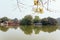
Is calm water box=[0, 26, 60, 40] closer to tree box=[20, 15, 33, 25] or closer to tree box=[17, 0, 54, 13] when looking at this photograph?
tree box=[20, 15, 33, 25]

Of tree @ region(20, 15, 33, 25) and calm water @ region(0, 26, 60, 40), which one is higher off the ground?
tree @ region(20, 15, 33, 25)

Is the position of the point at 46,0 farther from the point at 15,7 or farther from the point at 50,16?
the point at 15,7

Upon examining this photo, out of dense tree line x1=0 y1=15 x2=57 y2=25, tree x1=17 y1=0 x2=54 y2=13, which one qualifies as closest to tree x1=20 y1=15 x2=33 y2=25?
dense tree line x1=0 y1=15 x2=57 y2=25

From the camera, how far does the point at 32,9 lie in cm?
217

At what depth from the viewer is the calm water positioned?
6.91ft

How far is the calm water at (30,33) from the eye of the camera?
2.11 metres

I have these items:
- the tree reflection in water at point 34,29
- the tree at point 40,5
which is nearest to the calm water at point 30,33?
the tree reflection in water at point 34,29

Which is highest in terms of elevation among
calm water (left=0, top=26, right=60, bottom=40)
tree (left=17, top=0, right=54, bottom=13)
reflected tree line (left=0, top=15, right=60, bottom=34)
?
tree (left=17, top=0, right=54, bottom=13)

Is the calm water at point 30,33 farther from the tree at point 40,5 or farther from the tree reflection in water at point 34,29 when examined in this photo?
the tree at point 40,5

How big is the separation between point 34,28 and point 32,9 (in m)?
0.21

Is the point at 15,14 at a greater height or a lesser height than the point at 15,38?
greater

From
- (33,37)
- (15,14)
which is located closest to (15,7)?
(15,14)

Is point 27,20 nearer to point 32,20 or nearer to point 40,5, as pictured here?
point 32,20

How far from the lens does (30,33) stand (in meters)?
2.12
